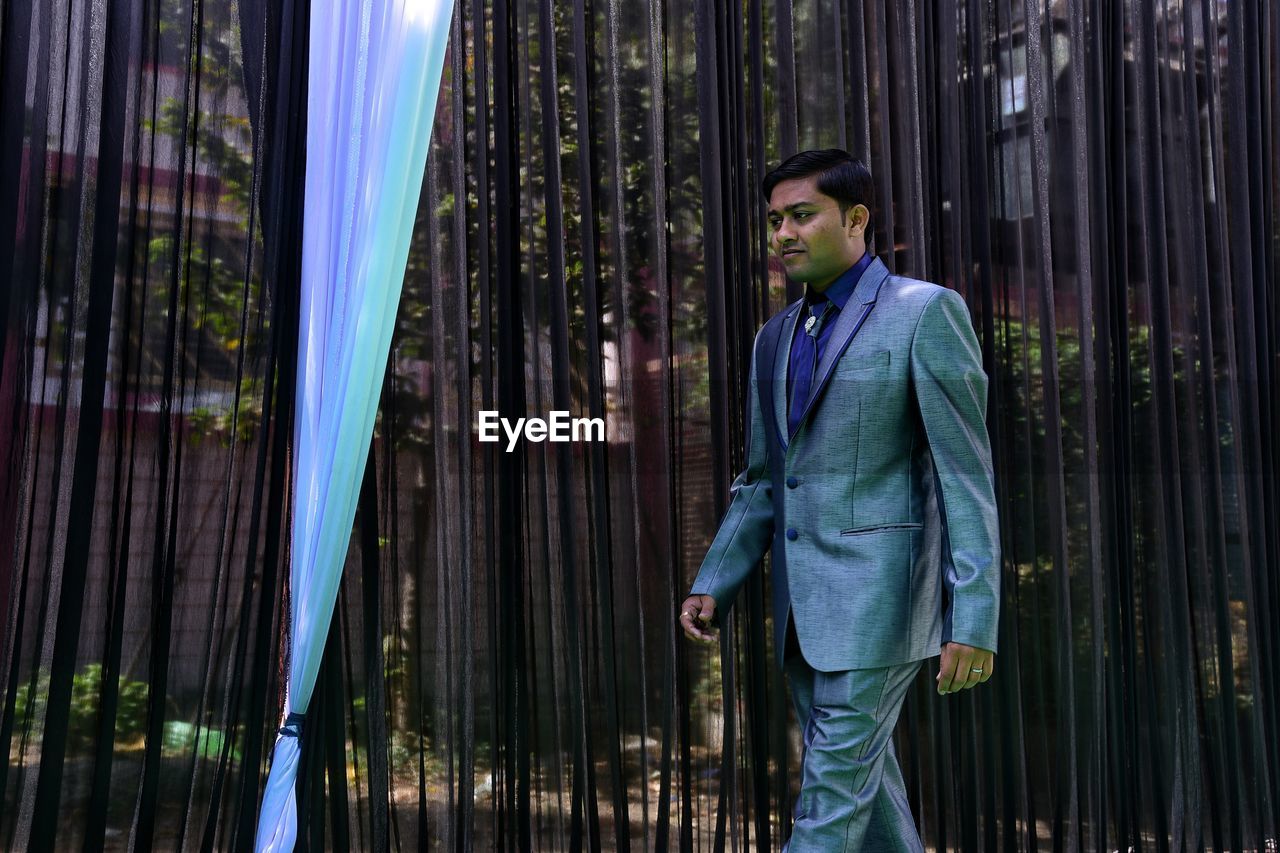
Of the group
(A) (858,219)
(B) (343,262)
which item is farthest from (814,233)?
(B) (343,262)

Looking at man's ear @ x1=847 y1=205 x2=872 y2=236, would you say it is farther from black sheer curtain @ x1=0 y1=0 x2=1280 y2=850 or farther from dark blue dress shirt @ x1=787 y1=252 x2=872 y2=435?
black sheer curtain @ x1=0 y1=0 x2=1280 y2=850

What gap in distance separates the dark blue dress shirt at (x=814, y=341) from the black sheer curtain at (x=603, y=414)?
554 mm

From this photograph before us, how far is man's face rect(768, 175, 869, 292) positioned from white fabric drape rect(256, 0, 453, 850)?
24.9 inches

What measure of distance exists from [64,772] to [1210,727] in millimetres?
2453

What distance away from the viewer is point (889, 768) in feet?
5.47

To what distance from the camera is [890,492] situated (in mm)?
1606

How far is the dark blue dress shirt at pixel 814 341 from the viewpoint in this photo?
5.57 ft

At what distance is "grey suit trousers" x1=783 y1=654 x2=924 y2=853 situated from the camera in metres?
1.52

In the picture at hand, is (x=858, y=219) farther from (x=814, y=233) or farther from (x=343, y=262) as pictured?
(x=343, y=262)

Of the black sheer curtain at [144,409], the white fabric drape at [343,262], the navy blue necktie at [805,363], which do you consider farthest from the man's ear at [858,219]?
the black sheer curtain at [144,409]

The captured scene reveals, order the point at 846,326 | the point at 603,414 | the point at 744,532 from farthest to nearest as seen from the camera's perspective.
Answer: the point at 603,414 < the point at 744,532 < the point at 846,326

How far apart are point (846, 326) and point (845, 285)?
9 cm

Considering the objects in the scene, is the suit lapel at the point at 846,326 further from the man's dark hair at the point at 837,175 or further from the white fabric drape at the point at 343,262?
the white fabric drape at the point at 343,262

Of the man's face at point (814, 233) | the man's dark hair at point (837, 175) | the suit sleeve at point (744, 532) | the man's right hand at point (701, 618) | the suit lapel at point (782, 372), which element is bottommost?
the man's right hand at point (701, 618)
